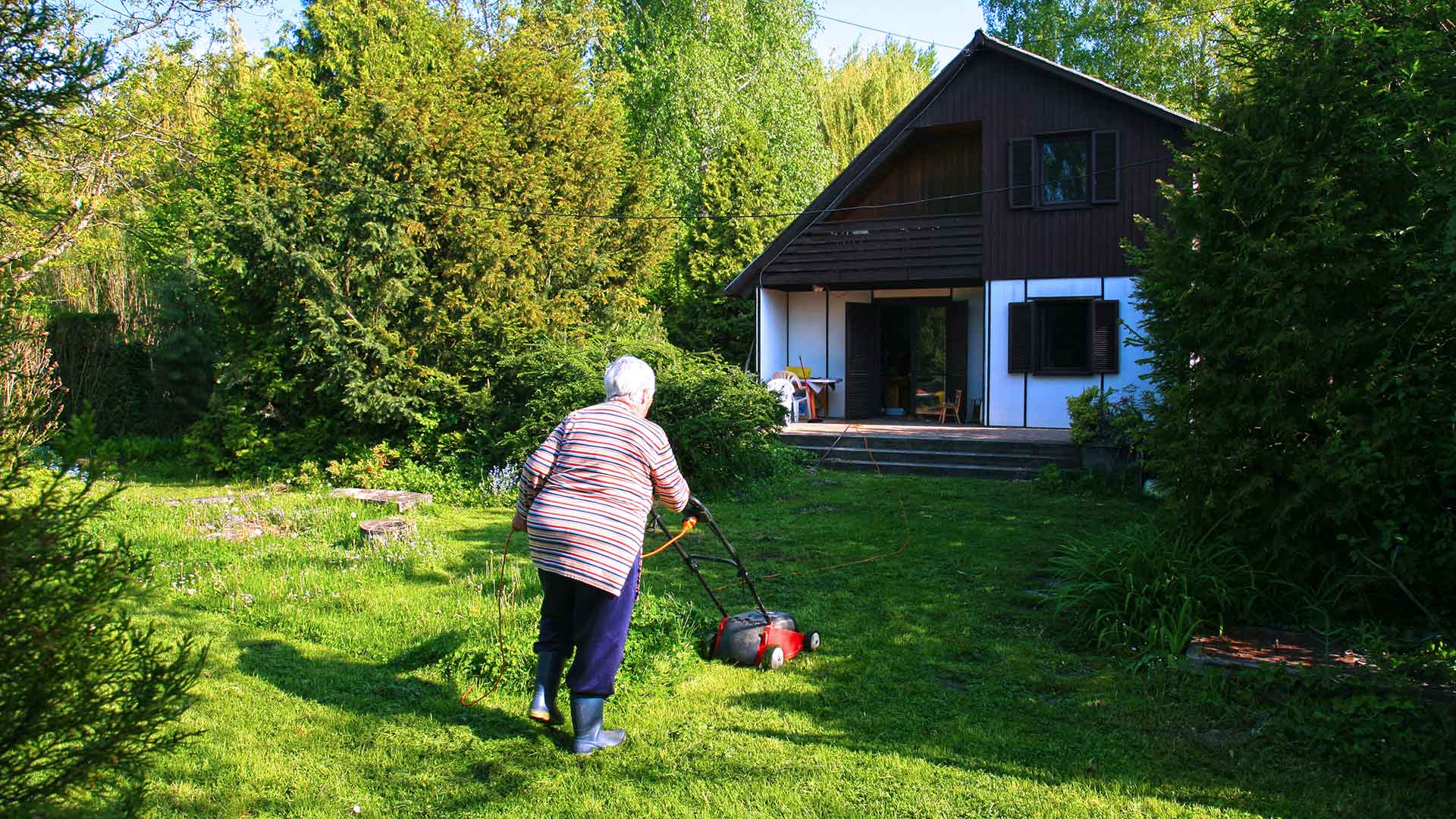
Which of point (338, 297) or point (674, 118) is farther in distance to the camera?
point (674, 118)

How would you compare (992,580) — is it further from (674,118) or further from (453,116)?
(674,118)

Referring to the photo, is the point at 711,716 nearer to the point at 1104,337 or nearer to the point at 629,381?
the point at 629,381

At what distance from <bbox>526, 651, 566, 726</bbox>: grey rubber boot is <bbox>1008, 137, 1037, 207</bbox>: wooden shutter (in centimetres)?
1423

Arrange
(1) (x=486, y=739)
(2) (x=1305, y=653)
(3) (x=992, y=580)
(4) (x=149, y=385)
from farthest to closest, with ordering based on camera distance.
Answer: (4) (x=149, y=385) → (3) (x=992, y=580) → (2) (x=1305, y=653) → (1) (x=486, y=739)

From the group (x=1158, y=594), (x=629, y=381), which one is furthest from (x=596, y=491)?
(x=1158, y=594)

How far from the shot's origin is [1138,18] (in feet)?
94.2

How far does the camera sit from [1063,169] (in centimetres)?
1675

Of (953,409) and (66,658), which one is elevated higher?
(953,409)

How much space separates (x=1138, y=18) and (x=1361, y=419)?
89.3 feet

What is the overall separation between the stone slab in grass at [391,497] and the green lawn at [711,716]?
292cm

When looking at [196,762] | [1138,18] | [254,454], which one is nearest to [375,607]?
[196,762]

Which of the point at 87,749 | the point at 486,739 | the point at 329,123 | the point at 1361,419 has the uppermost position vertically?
the point at 329,123

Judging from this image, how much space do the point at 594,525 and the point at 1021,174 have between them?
14.4 meters

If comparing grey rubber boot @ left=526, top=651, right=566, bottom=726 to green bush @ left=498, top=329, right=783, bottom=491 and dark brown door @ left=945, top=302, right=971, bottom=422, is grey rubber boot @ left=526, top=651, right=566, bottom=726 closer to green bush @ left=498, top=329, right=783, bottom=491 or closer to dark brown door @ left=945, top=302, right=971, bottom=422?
green bush @ left=498, top=329, right=783, bottom=491
